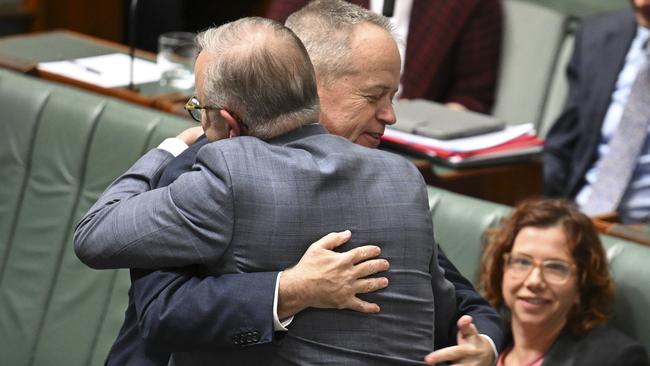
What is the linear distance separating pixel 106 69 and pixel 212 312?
1650mm

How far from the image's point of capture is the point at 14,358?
103 inches

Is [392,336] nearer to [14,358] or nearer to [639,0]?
[14,358]

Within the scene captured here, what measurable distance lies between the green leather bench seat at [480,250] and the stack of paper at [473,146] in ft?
0.89

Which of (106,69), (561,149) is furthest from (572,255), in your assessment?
(106,69)

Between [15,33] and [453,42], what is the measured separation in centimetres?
237

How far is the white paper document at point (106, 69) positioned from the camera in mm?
2889

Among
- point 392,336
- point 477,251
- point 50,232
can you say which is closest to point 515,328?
point 477,251

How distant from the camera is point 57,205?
8.65ft

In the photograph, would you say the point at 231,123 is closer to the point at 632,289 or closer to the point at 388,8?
the point at 388,8

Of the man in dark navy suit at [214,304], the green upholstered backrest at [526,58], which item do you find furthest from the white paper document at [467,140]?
the man in dark navy suit at [214,304]

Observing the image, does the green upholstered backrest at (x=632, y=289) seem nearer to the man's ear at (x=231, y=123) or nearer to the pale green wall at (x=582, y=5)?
the man's ear at (x=231, y=123)

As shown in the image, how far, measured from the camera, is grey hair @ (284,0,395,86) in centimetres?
A: 163

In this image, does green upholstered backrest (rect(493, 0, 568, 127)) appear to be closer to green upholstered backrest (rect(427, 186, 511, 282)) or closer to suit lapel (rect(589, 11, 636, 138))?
suit lapel (rect(589, 11, 636, 138))

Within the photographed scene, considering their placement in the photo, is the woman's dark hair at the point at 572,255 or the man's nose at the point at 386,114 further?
the woman's dark hair at the point at 572,255
